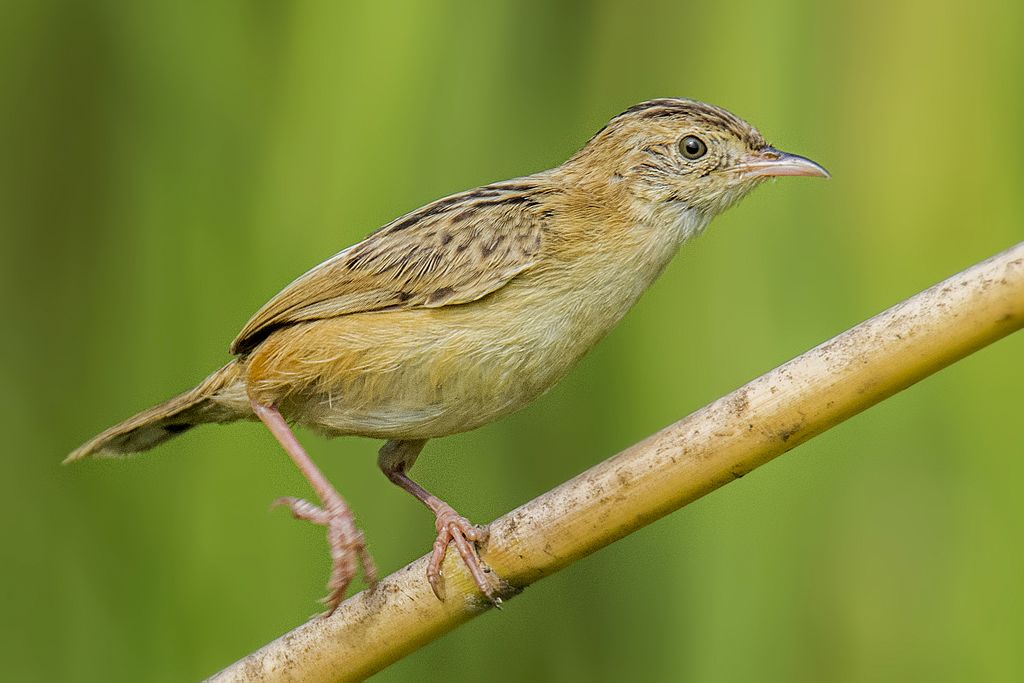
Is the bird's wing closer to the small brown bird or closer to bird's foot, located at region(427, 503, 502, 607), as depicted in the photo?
the small brown bird

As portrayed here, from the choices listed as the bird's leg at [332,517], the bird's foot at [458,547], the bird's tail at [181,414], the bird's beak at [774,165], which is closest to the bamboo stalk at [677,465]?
the bird's foot at [458,547]

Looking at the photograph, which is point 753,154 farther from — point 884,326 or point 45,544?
point 45,544

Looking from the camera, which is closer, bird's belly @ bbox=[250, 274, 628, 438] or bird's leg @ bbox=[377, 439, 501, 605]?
bird's leg @ bbox=[377, 439, 501, 605]

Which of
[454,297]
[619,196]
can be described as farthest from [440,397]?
[619,196]

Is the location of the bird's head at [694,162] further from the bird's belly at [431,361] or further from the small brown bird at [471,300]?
the bird's belly at [431,361]

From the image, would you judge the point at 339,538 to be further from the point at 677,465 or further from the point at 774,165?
the point at 774,165

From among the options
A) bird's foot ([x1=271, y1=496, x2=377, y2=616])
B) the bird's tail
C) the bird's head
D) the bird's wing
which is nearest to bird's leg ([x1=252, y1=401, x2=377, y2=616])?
bird's foot ([x1=271, y1=496, x2=377, y2=616])

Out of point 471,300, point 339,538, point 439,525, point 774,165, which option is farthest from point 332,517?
point 774,165
